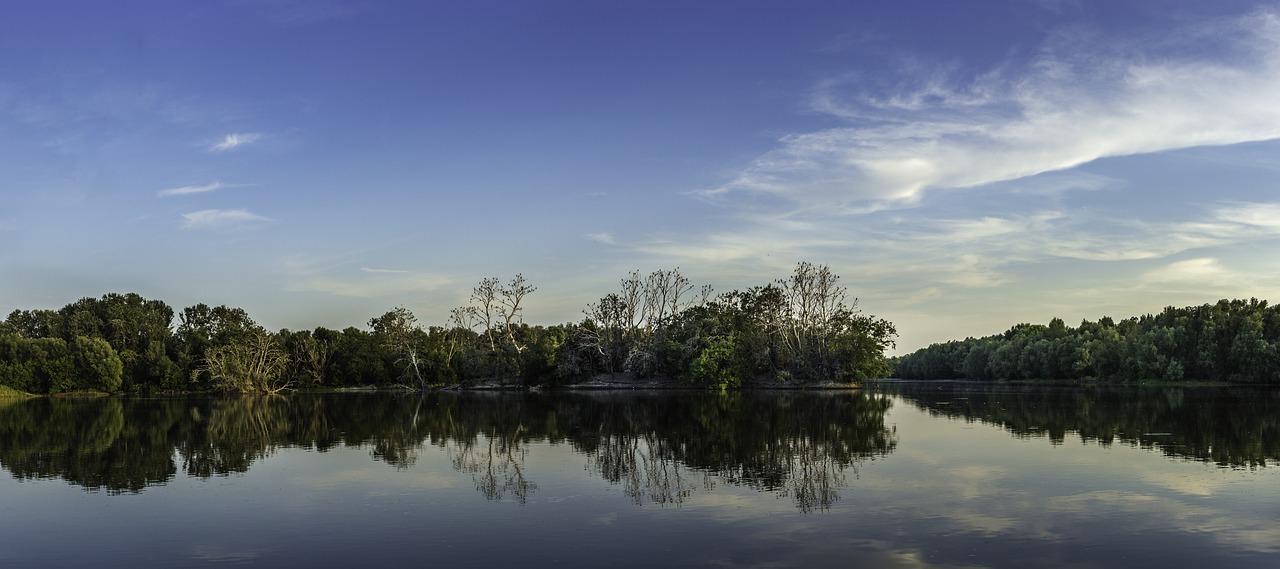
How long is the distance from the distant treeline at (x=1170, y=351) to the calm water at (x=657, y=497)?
67.3 metres

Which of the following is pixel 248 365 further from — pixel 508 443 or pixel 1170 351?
pixel 1170 351

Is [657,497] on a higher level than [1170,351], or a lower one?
lower

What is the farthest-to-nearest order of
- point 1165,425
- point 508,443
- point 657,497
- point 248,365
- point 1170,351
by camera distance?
point 1170,351
point 248,365
point 1165,425
point 508,443
point 657,497

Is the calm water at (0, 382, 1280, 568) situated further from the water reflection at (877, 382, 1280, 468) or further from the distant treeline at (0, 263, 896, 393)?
the distant treeline at (0, 263, 896, 393)

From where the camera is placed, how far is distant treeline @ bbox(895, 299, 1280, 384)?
89.6 meters

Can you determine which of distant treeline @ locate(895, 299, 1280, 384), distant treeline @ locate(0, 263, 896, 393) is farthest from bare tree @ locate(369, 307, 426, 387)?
distant treeline @ locate(895, 299, 1280, 384)

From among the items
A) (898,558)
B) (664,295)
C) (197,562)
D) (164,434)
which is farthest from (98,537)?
(664,295)

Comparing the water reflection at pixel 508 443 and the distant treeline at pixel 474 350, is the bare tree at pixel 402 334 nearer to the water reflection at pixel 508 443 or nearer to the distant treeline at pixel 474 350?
the distant treeline at pixel 474 350

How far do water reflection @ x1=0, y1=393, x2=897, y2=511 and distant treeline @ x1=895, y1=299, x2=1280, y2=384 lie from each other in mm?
64602

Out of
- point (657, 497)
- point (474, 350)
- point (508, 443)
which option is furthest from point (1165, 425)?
point (474, 350)

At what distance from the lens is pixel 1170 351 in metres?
101

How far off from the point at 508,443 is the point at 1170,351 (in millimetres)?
100307

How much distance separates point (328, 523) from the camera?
15.6m

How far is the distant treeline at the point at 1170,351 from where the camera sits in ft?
294
